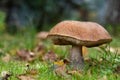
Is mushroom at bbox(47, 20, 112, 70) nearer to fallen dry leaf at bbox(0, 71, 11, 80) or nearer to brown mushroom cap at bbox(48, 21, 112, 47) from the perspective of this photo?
brown mushroom cap at bbox(48, 21, 112, 47)

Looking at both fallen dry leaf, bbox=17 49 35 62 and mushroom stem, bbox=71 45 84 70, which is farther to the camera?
fallen dry leaf, bbox=17 49 35 62

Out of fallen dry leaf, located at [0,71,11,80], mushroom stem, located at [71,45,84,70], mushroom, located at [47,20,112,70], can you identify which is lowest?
fallen dry leaf, located at [0,71,11,80]

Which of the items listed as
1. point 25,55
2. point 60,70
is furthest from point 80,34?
point 25,55

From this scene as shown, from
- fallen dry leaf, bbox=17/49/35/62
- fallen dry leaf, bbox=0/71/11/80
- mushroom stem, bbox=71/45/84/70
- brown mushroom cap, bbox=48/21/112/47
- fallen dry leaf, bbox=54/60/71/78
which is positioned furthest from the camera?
fallen dry leaf, bbox=17/49/35/62

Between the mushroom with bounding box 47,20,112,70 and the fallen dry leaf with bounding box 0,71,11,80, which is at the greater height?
the mushroom with bounding box 47,20,112,70

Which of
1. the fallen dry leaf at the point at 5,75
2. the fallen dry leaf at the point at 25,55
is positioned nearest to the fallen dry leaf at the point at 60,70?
the fallen dry leaf at the point at 5,75

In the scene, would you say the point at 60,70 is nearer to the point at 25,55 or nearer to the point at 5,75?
the point at 5,75

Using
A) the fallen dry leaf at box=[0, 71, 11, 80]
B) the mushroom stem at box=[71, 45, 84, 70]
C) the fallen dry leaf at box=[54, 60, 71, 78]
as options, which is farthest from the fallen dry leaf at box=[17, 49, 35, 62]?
the fallen dry leaf at box=[0, 71, 11, 80]

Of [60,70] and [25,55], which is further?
[25,55]

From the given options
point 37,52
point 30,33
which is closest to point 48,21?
point 30,33
